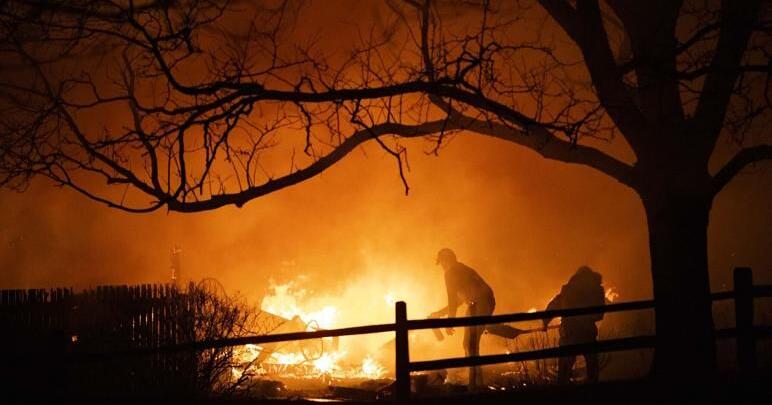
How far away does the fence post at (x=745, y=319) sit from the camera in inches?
318

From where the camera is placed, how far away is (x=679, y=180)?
756cm

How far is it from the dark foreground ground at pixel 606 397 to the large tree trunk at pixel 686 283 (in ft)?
0.85

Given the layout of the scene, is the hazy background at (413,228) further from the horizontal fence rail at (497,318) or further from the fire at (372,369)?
the horizontal fence rail at (497,318)

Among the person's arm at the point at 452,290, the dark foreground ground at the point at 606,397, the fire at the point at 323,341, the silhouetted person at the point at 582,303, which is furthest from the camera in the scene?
the fire at the point at 323,341

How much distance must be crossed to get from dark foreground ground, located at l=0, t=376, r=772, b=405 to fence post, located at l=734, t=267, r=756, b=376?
→ 519 mm

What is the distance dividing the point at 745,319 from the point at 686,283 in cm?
118

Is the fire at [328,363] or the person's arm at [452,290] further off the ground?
the person's arm at [452,290]

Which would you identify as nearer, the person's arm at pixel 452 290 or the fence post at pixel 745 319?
the fence post at pixel 745 319

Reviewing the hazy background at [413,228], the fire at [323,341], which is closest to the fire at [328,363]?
the fire at [323,341]

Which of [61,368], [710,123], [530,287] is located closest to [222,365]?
[61,368]

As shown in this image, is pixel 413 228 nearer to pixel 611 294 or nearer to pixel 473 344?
pixel 611 294

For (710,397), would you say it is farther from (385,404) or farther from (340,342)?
(340,342)

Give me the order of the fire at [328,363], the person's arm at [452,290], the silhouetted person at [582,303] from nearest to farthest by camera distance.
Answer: the silhouetted person at [582,303]
the person's arm at [452,290]
the fire at [328,363]

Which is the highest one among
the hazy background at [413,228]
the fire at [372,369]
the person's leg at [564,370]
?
the hazy background at [413,228]
